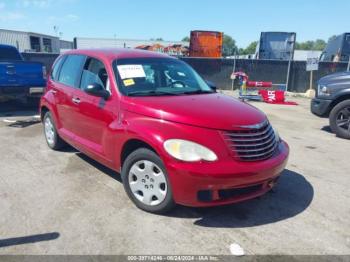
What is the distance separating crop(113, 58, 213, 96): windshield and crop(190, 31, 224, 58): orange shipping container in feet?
58.3

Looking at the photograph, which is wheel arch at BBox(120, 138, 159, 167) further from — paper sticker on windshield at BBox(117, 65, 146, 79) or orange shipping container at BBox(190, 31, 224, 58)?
orange shipping container at BBox(190, 31, 224, 58)

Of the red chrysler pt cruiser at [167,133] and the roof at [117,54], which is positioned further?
the roof at [117,54]

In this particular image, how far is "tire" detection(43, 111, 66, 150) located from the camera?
575 centimetres

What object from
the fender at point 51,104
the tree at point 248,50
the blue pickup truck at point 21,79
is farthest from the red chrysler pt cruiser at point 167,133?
the tree at point 248,50

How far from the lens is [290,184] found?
464 cm

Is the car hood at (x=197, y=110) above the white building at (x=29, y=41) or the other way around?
the other way around

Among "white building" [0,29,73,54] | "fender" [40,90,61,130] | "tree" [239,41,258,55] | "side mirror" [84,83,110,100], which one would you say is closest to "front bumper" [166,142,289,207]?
"side mirror" [84,83,110,100]

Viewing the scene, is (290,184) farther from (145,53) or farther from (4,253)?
(4,253)

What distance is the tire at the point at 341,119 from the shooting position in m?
7.25

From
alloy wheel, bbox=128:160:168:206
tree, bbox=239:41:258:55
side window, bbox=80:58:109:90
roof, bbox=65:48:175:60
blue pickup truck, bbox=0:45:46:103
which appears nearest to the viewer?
alloy wheel, bbox=128:160:168:206

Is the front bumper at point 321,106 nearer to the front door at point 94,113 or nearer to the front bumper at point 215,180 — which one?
the front bumper at point 215,180

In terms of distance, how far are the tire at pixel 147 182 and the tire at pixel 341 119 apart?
5397 millimetres

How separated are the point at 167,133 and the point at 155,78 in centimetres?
124

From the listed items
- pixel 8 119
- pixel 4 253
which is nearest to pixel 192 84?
pixel 4 253
